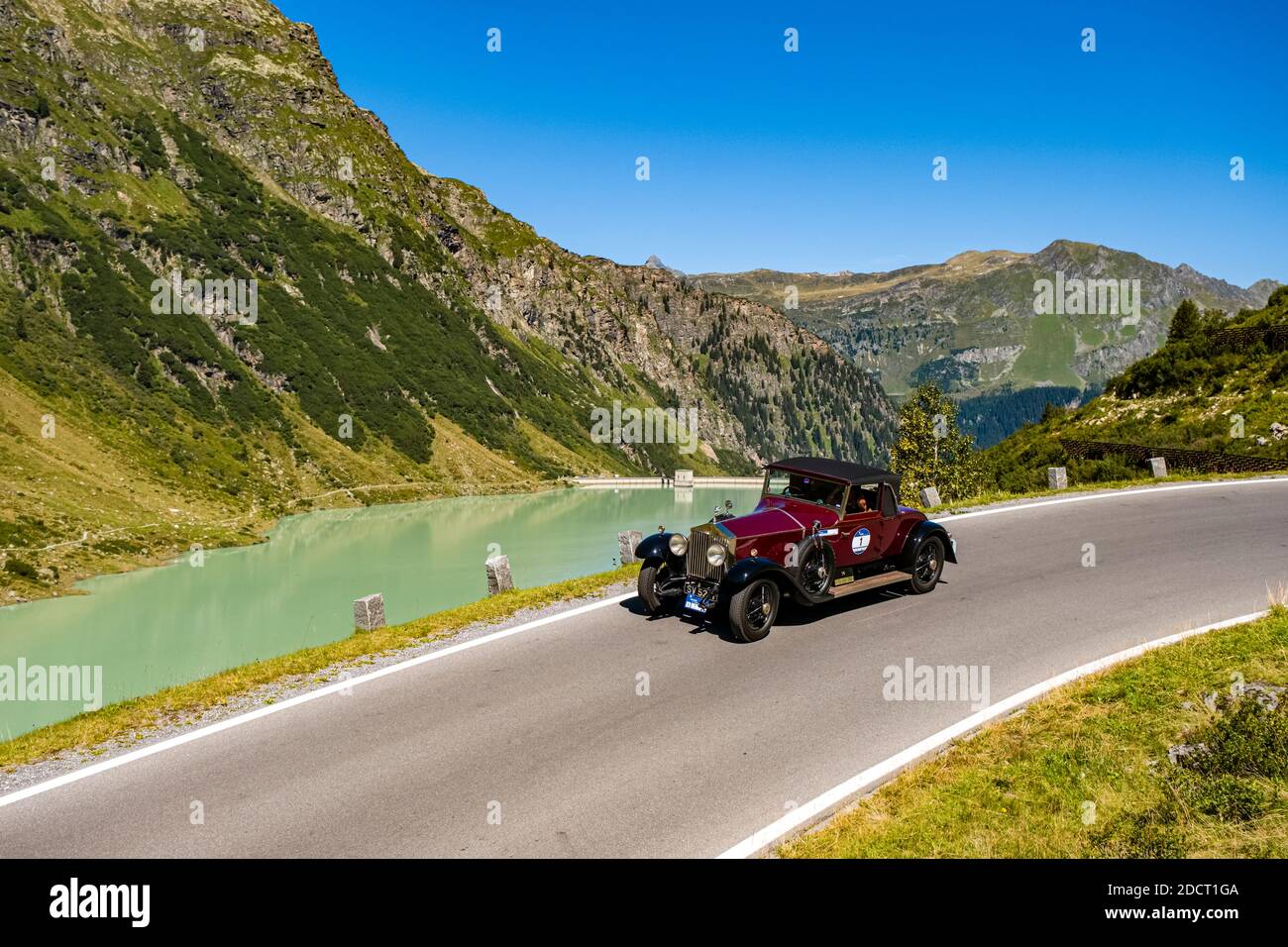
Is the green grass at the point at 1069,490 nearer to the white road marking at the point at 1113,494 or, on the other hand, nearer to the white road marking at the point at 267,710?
the white road marking at the point at 1113,494

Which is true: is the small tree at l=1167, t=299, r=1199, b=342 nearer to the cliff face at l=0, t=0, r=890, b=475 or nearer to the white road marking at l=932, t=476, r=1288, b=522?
the white road marking at l=932, t=476, r=1288, b=522

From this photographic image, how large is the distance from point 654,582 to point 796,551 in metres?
2.40

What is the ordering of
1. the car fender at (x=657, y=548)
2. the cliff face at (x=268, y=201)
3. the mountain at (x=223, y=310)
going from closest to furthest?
1. the car fender at (x=657, y=548)
2. the mountain at (x=223, y=310)
3. the cliff face at (x=268, y=201)

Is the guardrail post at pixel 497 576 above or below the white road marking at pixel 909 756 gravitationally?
above

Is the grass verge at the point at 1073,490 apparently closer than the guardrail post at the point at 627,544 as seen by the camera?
No

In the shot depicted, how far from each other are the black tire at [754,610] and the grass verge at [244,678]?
12.3 ft

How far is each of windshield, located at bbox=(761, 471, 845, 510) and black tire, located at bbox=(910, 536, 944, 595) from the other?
76.1 inches

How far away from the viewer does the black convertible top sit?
13258mm

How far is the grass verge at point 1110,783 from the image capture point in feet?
20.6

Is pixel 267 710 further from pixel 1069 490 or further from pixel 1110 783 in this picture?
pixel 1069 490

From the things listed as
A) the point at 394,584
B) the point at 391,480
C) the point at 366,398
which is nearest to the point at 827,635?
the point at 394,584

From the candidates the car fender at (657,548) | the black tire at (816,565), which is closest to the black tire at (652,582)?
the car fender at (657,548)

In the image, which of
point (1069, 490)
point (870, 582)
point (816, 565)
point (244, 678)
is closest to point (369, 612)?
point (244, 678)

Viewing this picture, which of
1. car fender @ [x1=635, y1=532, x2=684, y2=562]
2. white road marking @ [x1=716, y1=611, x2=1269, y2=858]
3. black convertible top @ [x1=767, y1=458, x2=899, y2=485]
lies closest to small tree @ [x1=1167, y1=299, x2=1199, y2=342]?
black convertible top @ [x1=767, y1=458, x2=899, y2=485]
